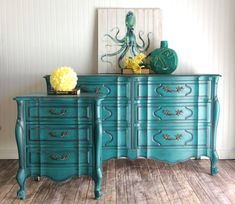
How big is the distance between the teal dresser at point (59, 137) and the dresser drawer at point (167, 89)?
0.56 m

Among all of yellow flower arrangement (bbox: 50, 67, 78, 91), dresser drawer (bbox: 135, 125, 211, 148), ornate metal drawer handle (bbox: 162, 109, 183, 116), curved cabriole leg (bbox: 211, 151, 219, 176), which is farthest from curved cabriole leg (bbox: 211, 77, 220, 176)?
yellow flower arrangement (bbox: 50, 67, 78, 91)

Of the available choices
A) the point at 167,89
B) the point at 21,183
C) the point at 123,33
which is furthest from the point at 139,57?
the point at 21,183

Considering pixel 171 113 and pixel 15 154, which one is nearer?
pixel 171 113

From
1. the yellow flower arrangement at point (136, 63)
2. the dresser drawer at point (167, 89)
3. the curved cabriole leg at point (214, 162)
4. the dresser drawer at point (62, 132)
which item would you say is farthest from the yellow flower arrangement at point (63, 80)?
the curved cabriole leg at point (214, 162)

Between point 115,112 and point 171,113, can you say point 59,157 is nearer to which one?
point 115,112

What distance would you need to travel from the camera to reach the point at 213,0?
149 inches

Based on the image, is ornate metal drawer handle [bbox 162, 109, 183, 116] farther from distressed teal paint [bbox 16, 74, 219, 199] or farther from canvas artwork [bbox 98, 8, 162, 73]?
canvas artwork [bbox 98, 8, 162, 73]

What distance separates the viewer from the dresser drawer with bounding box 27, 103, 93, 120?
2.79 metres

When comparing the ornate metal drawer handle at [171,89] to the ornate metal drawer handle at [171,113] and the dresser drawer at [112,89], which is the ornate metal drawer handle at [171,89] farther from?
the dresser drawer at [112,89]

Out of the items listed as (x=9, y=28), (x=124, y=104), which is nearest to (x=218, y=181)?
(x=124, y=104)

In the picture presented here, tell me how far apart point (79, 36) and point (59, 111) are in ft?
4.11

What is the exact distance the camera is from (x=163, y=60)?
349 centimetres

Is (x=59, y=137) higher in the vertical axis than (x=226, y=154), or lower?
higher

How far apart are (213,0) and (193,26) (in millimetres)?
336
